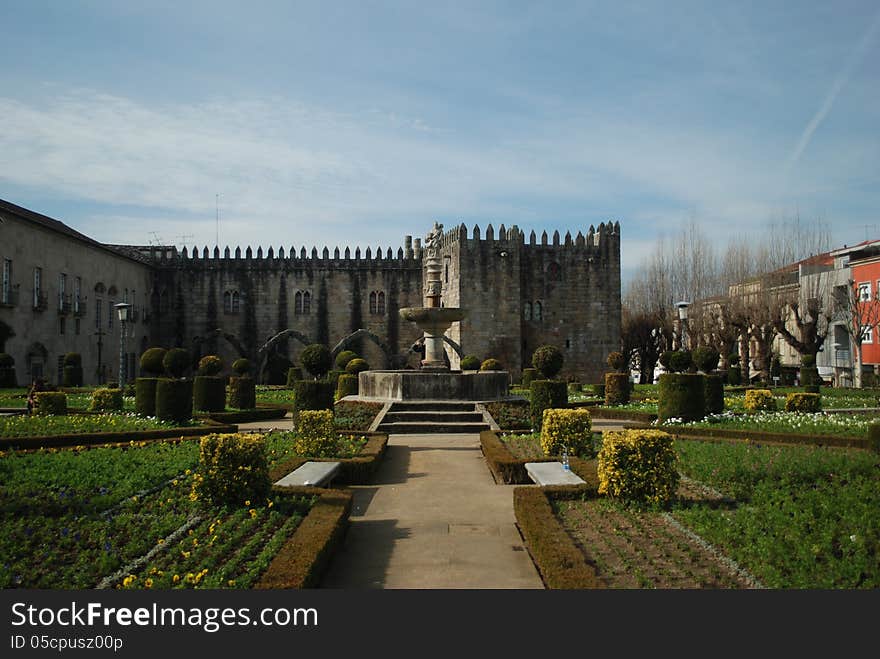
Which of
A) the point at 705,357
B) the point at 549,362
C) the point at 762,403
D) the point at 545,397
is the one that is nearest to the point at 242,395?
the point at 545,397

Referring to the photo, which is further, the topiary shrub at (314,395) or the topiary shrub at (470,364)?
the topiary shrub at (470,364)

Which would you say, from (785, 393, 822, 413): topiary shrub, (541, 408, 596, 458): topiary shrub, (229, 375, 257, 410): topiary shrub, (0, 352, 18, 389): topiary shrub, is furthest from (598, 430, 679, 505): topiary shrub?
(0, 352, 18, 389): topiary shrub

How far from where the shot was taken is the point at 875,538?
19.9 ft

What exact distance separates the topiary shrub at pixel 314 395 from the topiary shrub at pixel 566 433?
4.39 metres

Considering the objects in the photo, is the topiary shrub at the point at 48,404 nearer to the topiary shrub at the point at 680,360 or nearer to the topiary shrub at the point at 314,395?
the topiary shrub at the point at 314,395

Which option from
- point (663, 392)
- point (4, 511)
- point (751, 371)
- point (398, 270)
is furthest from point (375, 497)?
point (751, 371)

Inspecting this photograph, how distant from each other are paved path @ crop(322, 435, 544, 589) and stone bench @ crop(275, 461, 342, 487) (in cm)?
41

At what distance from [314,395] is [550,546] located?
8498mm

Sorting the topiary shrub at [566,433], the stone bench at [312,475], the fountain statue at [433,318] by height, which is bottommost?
the stone bench at [312,475]

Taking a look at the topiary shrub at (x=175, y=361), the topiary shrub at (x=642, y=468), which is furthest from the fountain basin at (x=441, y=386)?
the topiary shrub at (x=175, y=361)

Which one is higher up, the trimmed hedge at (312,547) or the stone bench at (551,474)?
the stone bench at (551,474)

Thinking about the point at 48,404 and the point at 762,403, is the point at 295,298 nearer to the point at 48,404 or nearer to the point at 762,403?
the point at 48,404

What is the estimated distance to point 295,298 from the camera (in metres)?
37.4

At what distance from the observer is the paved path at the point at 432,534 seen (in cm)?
600
